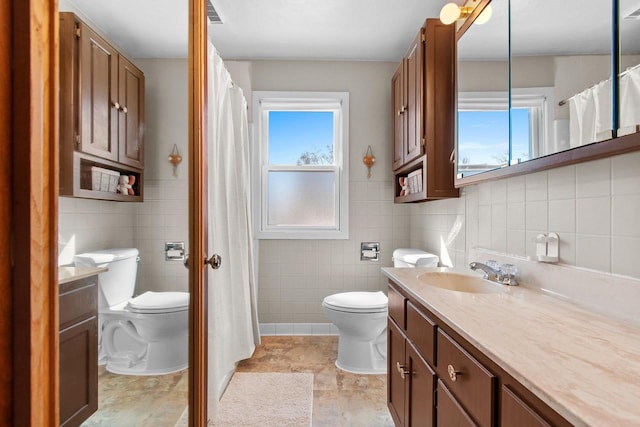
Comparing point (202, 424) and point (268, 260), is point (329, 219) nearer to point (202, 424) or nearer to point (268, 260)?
point (268, 260)

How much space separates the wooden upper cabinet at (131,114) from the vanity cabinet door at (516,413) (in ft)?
3.42

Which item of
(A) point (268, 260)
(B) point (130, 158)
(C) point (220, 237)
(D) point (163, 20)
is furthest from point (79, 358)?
(A) point (268, 260)

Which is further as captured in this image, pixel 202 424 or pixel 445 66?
pixel 445 66

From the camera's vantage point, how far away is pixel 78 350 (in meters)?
0.67

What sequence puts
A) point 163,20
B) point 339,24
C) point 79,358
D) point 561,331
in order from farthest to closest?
point 339,24 < point 163,20 < point 561,331 < point 79,358

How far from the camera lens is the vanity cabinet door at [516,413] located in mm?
623

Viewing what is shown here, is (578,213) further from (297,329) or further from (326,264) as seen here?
(297,329)

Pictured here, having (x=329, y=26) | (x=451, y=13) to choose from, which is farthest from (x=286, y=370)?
(x=329, y=26)

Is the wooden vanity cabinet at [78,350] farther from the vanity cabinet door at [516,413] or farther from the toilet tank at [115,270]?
the vanity cabinet door at [516,413]

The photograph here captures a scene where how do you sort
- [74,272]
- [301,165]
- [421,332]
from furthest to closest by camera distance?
[301,165] < [421,332] < [74,272]

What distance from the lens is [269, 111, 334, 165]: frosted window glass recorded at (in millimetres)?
3031

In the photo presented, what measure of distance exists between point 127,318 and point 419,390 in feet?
3.35

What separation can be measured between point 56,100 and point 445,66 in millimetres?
1919

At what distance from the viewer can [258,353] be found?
2580mm
